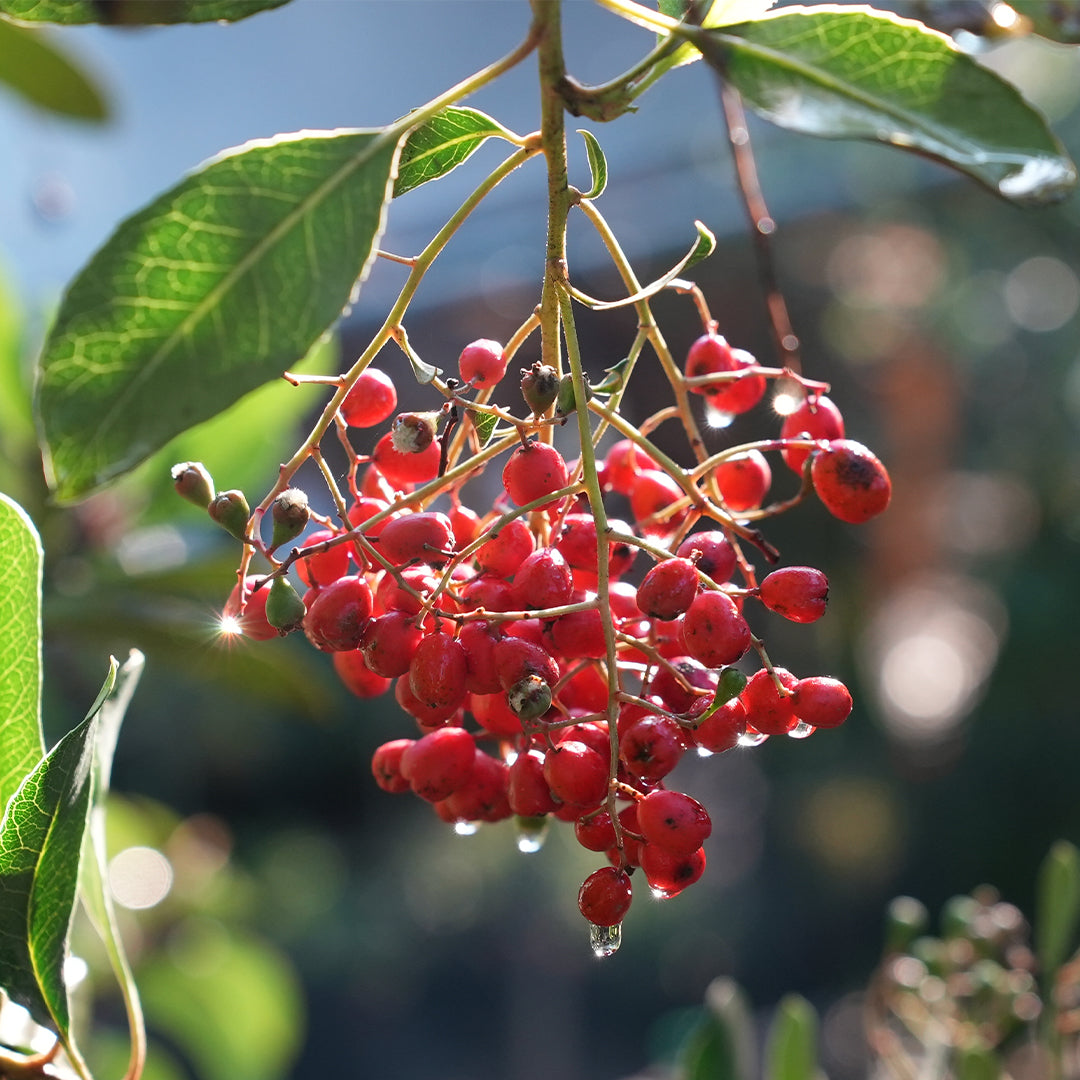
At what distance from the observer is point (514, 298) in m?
4.13

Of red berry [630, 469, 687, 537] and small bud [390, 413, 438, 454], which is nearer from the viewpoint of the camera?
small bud [390, 413, 438, 454]

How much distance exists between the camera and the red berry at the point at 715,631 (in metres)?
0.56

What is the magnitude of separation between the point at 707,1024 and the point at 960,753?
146 inches

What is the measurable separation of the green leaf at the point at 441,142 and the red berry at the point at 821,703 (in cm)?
32

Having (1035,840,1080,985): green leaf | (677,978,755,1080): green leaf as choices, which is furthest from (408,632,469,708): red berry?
(1035,840,1080,985): green leaf

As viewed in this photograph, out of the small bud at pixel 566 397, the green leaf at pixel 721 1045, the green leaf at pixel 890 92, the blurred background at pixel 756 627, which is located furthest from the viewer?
the blurred background at pixel 756 627

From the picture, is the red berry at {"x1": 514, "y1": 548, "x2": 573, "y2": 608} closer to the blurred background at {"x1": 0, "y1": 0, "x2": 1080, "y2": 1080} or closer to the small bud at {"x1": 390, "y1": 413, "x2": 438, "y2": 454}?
the small bud at {"x1": 390, "y1": 413, "x2": 438, "y2": 454}

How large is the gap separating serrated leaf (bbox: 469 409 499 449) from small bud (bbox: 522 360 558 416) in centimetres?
8

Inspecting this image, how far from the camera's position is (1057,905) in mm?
993

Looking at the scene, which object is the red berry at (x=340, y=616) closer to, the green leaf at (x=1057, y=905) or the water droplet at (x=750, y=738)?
the water droplet at (x=750, y=738)

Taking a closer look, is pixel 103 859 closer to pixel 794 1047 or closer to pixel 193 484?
pixel 193 484

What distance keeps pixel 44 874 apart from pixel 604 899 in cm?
31

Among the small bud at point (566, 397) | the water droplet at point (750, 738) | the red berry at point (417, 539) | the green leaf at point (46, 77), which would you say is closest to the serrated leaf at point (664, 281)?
the small bud at point (566, 397)

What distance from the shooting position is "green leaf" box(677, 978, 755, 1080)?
0.97 meters
